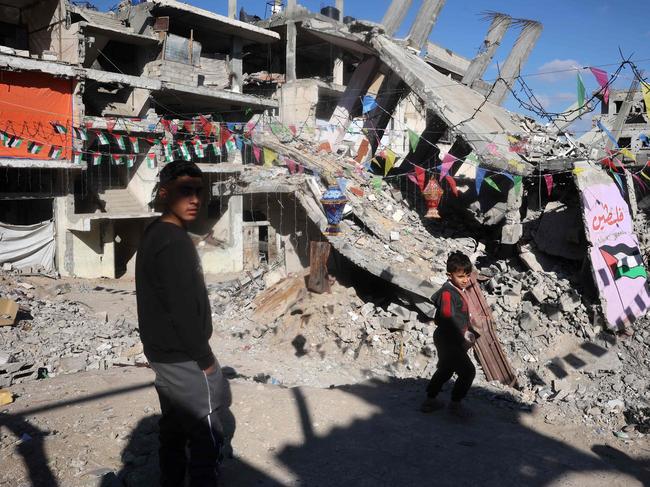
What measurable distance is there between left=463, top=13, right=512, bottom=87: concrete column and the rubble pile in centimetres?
1337

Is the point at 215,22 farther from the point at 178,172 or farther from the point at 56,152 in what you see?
the point at 178,172

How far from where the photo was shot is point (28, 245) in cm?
1531

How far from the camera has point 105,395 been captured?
488cm

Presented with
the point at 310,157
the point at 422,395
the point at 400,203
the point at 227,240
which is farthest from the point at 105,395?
the point at 227,240

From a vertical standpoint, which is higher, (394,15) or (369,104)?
(394,15)

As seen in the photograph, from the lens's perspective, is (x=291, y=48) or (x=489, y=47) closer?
(x=489, y=47)

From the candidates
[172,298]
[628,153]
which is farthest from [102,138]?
[172,298]

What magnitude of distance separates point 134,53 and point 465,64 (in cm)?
2050

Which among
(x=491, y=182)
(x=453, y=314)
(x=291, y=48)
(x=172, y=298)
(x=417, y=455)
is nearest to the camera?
(x=172, y=298)

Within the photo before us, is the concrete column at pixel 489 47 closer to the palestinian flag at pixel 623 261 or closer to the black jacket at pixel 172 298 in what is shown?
the palestinian flag at pixel 623 261

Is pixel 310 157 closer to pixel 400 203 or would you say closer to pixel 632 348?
pixel 400 203

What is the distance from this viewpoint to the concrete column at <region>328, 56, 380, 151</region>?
18.9 meters

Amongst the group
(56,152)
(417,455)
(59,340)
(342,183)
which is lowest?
(59,340)

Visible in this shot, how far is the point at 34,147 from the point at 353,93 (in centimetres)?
1067
